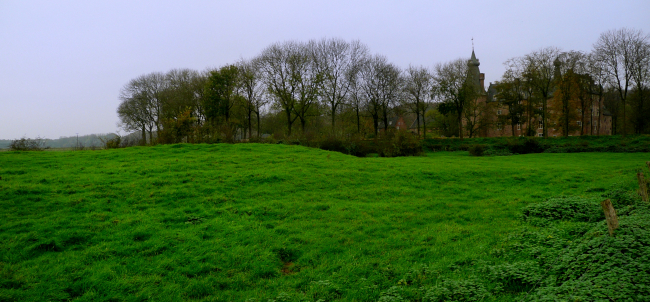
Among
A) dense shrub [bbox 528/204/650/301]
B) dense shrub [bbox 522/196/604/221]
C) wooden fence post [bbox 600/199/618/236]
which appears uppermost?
wooden fence post [bbox 600/199/618/236]

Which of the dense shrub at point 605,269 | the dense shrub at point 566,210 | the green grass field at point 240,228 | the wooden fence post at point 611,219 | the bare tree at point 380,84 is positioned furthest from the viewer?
Result: the bare tree at point 380,84

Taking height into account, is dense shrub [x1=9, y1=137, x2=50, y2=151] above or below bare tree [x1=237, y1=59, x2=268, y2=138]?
below

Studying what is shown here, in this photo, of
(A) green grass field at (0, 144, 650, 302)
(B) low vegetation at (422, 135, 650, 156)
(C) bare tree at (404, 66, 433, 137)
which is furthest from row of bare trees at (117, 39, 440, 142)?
(A) green grass field at (0, 144, 650, 302)

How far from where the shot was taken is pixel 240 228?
28.2ft

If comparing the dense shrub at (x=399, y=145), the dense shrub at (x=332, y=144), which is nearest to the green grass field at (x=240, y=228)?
the dense shrub at (x=332, y=144)

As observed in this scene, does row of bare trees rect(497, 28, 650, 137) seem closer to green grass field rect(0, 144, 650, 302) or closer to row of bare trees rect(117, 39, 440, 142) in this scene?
row of bare trees rect(117, 39, 440, 142)

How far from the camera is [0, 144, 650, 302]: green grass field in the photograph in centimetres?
583

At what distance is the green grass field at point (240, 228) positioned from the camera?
583cm

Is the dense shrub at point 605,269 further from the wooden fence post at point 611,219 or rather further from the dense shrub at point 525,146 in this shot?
the dense shrub at point 525,146

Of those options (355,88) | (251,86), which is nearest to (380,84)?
(355,88)

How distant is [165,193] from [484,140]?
44.2m

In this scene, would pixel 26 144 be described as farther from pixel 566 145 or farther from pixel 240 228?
pixel 566 145

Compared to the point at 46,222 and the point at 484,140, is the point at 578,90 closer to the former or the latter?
the point at 484,140

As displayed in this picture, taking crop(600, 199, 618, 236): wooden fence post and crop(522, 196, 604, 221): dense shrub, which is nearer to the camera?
crop(600, 199, 618, 236): wooden fence post
